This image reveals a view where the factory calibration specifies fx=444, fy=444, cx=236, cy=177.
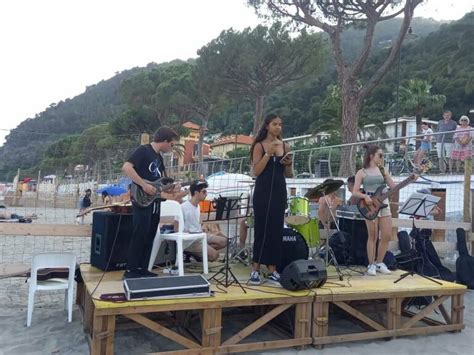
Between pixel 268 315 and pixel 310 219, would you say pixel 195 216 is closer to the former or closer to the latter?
pixel 310 219

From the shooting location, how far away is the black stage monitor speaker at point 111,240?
13.9ft

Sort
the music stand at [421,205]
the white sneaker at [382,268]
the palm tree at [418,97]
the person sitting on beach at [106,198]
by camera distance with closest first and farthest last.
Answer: the white sneaker at [382,268], the music stand at [421,205], the person sitting on beach at [106,198], the palm tree at [418,97]

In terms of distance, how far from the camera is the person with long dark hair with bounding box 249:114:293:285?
150 inches

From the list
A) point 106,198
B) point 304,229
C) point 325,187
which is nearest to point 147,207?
point 325,187

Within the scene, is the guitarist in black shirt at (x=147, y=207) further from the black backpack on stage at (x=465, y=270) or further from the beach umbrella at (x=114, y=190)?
the black backpack on stage at (x=465, y=270)

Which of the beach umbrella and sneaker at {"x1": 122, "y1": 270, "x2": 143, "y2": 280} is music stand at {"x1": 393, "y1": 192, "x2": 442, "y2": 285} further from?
the beach umbrella

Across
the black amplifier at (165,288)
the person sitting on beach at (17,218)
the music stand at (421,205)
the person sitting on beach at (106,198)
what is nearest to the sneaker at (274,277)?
the black amplifier at (165,288)

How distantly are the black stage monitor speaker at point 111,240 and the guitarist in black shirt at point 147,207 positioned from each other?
1.67 ft

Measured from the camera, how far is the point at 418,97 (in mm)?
30922

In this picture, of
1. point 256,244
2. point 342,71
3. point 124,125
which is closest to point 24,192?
point 342,71

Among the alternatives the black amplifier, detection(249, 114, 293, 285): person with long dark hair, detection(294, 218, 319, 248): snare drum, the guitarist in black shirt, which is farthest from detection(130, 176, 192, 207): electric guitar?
detection(294, 218, 319, 248): snare drum

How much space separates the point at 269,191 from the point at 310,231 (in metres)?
1.62

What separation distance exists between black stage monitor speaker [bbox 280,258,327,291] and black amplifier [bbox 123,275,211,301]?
69 cm

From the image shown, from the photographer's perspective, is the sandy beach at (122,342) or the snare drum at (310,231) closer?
the sandy beach at (122,342)
